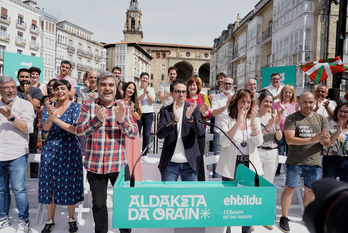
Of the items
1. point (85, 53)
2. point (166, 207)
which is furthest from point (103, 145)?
point (85, 53)

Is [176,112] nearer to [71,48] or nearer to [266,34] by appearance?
[266,34]

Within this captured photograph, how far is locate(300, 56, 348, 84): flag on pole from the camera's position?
6.29 metres

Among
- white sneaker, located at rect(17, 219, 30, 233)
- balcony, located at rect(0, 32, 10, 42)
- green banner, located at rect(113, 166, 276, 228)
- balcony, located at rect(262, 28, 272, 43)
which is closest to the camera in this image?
green banner, located at rect(113, 166, 276, 228)

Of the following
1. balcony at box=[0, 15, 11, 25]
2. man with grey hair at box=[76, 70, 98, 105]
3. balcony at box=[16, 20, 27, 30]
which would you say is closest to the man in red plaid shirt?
man with grey hair at box=[76, 70, 98, 105]

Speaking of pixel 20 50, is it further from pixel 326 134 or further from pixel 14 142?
pixel 326 134

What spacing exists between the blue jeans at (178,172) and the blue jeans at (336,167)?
2232 millimetres

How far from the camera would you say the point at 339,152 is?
372 cm

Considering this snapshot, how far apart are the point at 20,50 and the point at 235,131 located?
41.6 meters

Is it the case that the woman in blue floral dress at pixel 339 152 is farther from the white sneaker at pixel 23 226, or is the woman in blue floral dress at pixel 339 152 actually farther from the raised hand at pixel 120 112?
the white sneaker at pixel 23 226

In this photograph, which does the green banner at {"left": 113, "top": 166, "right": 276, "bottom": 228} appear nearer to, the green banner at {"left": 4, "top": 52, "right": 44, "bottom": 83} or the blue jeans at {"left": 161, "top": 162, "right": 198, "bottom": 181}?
the blue jeans at {"left": 161, "top": 162, "right": 198, "bottom": 181}

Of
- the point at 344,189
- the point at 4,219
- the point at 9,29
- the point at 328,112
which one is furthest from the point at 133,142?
the point at 9,29

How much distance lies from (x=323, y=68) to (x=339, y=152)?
3833 mm

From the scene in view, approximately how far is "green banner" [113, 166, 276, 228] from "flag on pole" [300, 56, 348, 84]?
6066 mm

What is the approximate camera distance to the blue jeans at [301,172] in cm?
351
